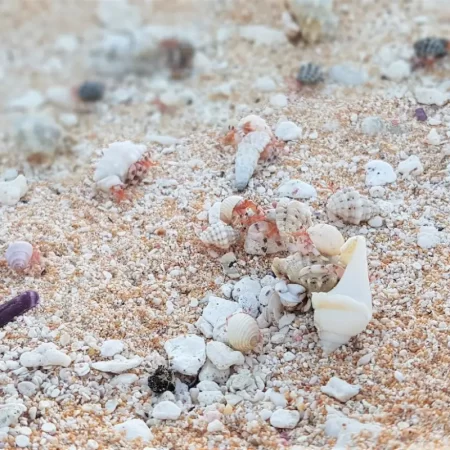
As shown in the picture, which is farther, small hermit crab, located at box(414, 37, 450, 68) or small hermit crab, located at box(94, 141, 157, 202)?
small hermit crab, located at box(414, 37, 450, 68)

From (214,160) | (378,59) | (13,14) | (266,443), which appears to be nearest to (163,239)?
(214,160)

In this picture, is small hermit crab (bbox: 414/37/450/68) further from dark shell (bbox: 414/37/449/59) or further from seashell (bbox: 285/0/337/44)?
seashell (bbox: 285/0/337/44)

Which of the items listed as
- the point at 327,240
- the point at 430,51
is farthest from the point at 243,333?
the point at 430,51

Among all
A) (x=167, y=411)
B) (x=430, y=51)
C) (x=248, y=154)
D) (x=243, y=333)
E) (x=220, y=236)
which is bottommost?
(x=167, y=411)

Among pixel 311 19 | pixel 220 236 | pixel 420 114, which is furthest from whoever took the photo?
pixel 311 19

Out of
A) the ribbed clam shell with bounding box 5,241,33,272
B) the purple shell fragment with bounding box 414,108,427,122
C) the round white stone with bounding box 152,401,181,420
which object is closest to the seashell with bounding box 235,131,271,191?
the purple shell fragment with bounding box 414,108,427,122

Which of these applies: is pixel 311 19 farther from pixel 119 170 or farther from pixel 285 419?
pixel 285 419

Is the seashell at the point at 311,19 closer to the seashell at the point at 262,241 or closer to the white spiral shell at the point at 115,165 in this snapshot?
the white spiral shell at the point at 115,165
